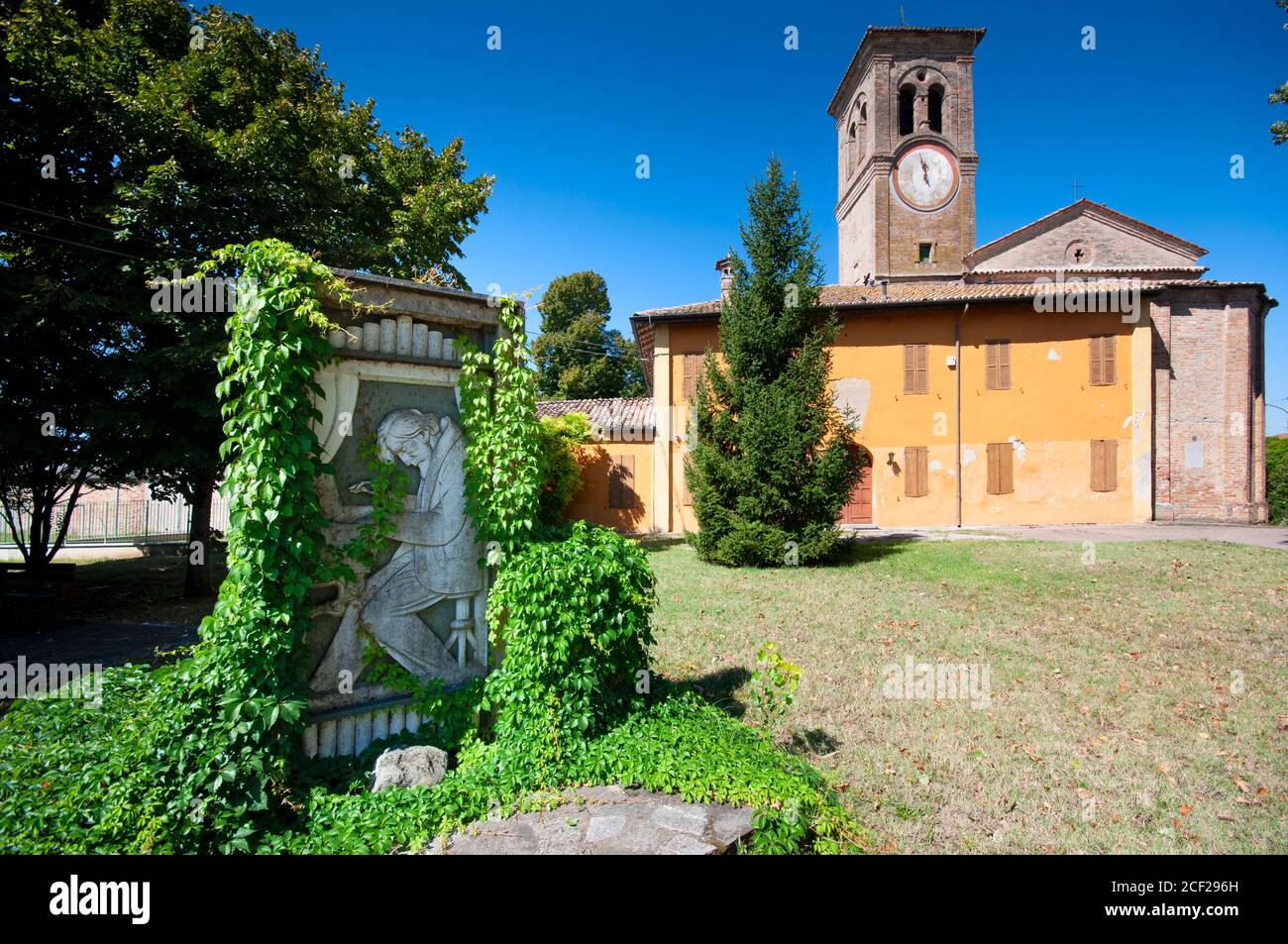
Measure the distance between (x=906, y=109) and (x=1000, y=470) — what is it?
19042mm

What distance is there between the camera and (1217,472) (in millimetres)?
19438

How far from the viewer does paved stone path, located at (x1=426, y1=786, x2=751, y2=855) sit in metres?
2.88

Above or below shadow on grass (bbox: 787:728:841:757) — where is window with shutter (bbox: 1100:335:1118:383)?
above

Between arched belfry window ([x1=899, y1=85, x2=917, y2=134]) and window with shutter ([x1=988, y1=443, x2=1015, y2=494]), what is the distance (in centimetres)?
1713

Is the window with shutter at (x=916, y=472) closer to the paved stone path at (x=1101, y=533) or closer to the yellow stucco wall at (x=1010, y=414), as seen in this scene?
the yellow stucco wall at (x=1010, y=414)

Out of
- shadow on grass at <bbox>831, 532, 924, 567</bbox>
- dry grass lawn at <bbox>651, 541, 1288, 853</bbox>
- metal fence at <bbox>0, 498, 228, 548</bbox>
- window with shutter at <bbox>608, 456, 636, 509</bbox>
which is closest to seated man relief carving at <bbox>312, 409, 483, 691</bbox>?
dry grass lawn at <bbox>651, 541, 1288, 853</bbox>

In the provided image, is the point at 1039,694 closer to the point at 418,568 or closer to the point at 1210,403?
the point at 418,568

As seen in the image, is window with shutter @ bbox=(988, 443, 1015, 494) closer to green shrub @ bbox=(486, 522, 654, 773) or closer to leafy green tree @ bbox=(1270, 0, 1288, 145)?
leafy green tree @ bbox=(1270, 0, 1288, 145)

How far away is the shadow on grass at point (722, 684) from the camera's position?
5.30 meters

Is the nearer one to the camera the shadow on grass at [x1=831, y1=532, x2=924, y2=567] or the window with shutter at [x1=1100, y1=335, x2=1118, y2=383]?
the shadow on grass at [x1=831, y1=532, x2=924, y2=567]

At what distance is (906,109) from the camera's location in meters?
27.0

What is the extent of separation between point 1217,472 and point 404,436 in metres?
25.9

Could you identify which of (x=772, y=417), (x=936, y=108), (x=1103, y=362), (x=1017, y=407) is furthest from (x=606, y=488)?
(x=936, y=108)
